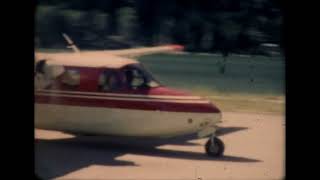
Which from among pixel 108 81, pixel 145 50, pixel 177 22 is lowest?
pixel 108 81

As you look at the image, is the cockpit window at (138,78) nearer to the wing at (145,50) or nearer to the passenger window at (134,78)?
the passenger window at (134,78)

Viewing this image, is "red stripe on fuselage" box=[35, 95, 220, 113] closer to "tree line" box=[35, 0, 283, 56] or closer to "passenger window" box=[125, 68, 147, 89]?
"passenger window" box=[125, 68, 147, 89]

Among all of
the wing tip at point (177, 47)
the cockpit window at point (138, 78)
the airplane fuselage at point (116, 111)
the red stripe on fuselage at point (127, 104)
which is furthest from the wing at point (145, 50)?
the red stripe on fuselage at point (127, 104)

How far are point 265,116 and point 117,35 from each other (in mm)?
1113

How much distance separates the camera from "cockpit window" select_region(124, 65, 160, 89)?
3912 mm

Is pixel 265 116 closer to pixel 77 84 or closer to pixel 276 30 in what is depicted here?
pixel 276 30

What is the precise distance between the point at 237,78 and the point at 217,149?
0.49 meters

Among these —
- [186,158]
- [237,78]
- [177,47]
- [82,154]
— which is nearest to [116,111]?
[82,154]

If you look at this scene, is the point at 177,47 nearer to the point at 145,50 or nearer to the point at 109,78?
the point at 145,50

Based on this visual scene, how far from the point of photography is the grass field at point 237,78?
3547 millimetres

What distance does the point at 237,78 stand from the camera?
3586mm

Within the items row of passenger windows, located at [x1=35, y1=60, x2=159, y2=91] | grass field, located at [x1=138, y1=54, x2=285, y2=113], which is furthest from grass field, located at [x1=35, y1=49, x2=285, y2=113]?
row of passenger windows, located at [x1=35, y1=60, x2=159, y2=91]

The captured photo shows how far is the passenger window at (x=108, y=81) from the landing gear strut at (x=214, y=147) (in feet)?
3.35
